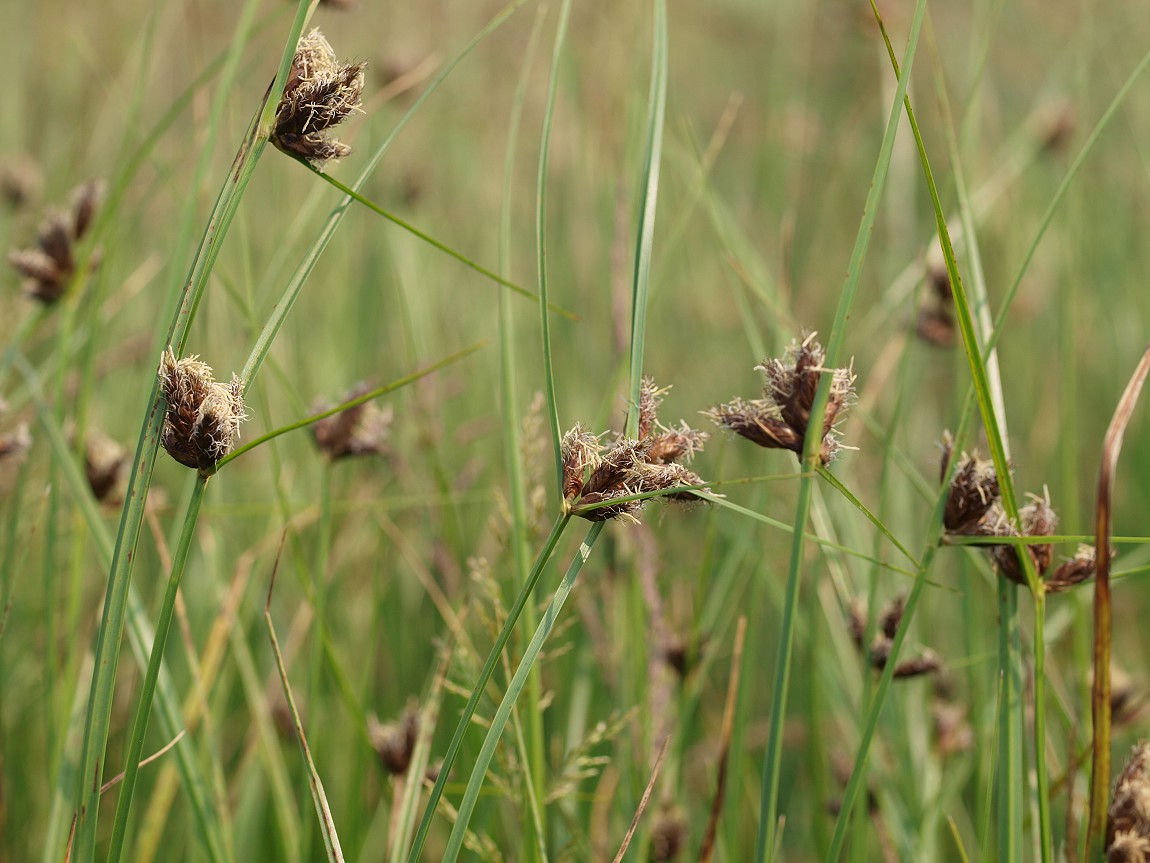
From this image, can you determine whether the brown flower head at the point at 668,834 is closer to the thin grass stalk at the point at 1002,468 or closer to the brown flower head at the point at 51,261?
the thin grass stalk at the point at 1002,468

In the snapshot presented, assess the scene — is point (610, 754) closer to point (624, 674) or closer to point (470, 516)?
point (624, 674)

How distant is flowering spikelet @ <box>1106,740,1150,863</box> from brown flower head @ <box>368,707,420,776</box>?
614 millimetres

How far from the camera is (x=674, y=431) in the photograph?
599mm

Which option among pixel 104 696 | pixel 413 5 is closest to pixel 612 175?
pixel 104 696

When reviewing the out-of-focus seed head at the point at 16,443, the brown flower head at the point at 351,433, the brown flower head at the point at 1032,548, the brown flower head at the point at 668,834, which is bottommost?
the brown flower head at the point at 668,834

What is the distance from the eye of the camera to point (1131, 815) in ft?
2.23

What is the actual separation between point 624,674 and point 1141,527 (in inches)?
60.1

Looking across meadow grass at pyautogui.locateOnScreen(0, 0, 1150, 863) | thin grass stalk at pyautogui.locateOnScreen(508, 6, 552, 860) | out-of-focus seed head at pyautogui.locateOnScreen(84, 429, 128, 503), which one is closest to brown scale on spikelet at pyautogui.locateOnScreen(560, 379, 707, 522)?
meadow grass at pyautogui.locateOnScreen(0, 0, 1150, 863)

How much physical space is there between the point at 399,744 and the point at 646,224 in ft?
1.98

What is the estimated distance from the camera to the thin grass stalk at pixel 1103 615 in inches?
21.4

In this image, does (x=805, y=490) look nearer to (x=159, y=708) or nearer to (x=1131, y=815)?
(x=1131, y=815)

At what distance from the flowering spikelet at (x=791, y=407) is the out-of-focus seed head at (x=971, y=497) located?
0.11 m

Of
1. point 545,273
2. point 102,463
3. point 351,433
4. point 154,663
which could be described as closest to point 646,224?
point 545,273

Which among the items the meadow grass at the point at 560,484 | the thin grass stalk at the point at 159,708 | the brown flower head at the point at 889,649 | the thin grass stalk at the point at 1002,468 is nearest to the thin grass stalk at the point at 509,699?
the meadow grass at the point at 560,484
